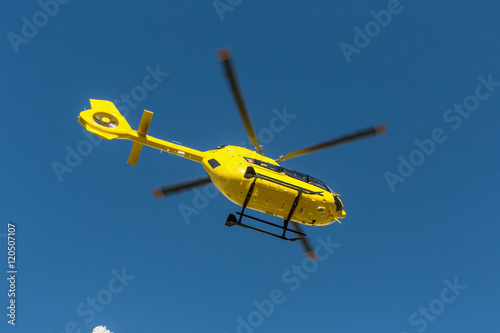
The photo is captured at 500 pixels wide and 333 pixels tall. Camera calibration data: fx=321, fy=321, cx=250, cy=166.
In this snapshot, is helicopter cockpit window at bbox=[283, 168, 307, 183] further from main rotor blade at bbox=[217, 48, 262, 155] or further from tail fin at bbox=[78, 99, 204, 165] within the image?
tail fin at bbox=[78, 99, 204, 165]

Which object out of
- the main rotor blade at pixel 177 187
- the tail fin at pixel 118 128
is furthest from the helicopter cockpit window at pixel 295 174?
the tail fin at pixel 118 128

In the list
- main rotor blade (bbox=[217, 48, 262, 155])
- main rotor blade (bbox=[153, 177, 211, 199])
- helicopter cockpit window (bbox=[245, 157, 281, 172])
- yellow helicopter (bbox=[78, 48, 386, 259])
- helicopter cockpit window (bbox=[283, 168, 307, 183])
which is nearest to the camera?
main rotor blade (bbox=[217, 48, 262, 155])

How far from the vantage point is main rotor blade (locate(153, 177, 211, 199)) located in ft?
47.2

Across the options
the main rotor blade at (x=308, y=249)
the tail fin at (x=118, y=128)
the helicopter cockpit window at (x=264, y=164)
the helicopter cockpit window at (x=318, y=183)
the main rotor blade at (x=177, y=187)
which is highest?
the tail fin at (x=118, y=128)

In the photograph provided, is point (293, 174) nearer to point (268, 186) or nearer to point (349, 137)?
point (268, 186)

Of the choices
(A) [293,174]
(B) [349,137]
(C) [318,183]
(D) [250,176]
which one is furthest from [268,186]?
(B) [349,137]

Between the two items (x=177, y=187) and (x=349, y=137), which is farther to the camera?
(x=177, y=187)

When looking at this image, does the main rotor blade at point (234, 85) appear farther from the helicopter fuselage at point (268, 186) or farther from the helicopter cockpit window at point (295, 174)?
the helicopter cockpit window at point (295, 174)

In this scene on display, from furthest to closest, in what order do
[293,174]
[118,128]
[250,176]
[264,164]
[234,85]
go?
[293,174], [264,164], [118,128], [250,176], [234,85]

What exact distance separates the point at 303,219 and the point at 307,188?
1.38m

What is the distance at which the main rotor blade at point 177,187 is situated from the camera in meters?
14.4

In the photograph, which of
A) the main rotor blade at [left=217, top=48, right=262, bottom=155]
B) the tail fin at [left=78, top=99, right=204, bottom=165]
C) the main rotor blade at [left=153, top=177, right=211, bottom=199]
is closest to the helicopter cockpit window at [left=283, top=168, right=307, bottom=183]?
the main rotor blade at [left=217, top=48, right=262, bottom=155]

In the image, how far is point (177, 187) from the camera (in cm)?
1450

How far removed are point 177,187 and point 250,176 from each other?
3718 millimetres
